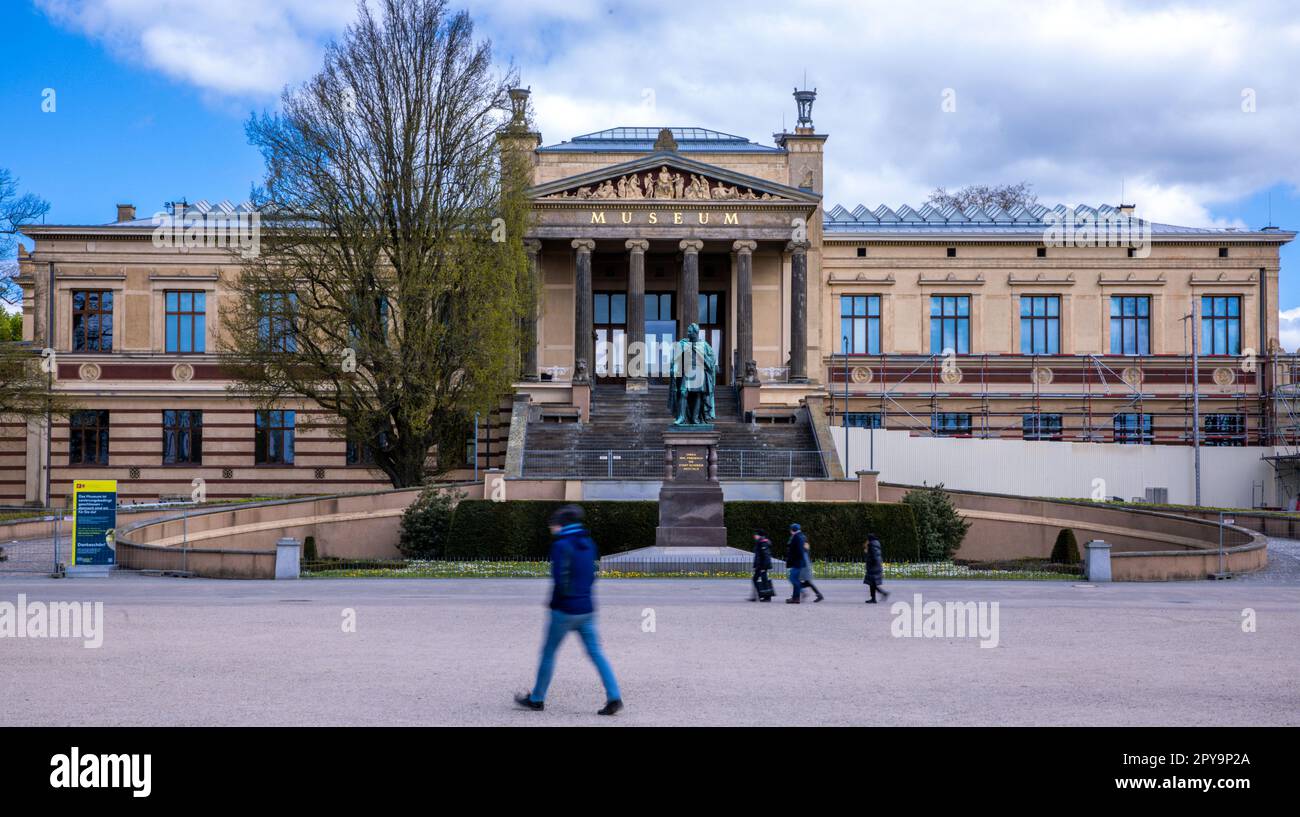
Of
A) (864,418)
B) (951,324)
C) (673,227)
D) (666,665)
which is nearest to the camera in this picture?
(666,665)

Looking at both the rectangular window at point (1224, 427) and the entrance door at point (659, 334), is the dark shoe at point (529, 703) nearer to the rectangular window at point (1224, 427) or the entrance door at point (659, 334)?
the entrance door at point (659, 334)

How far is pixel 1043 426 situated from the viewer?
60.1 m

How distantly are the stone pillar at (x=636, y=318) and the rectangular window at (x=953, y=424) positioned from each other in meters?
15.2

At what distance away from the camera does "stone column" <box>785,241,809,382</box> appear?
53844 millimetres

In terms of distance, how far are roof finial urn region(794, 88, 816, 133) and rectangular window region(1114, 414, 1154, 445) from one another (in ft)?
66.7

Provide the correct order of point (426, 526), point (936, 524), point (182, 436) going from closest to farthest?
point (426, 526) < point (936, 524) < point (182, 436)

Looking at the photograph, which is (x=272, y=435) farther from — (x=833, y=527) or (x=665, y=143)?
(x=833, y=527)

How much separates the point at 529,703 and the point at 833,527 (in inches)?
1014

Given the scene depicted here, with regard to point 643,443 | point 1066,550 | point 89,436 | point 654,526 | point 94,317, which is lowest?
point 1066,550

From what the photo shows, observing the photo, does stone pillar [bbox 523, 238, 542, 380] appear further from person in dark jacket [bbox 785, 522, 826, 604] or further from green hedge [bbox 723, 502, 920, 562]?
person in dark jacket [bbox 785, 522, 826, 604]

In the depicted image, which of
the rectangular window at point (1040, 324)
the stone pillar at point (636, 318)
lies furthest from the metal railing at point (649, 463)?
the rectangular window at point (1040, 324)

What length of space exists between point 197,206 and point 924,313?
1426 inches

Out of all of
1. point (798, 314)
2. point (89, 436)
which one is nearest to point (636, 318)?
point (798, 314)

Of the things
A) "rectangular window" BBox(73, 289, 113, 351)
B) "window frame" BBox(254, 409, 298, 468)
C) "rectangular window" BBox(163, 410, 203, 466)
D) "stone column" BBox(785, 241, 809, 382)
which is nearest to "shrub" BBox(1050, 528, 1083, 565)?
"stone column" BBox(785, 241, 809, 382)
